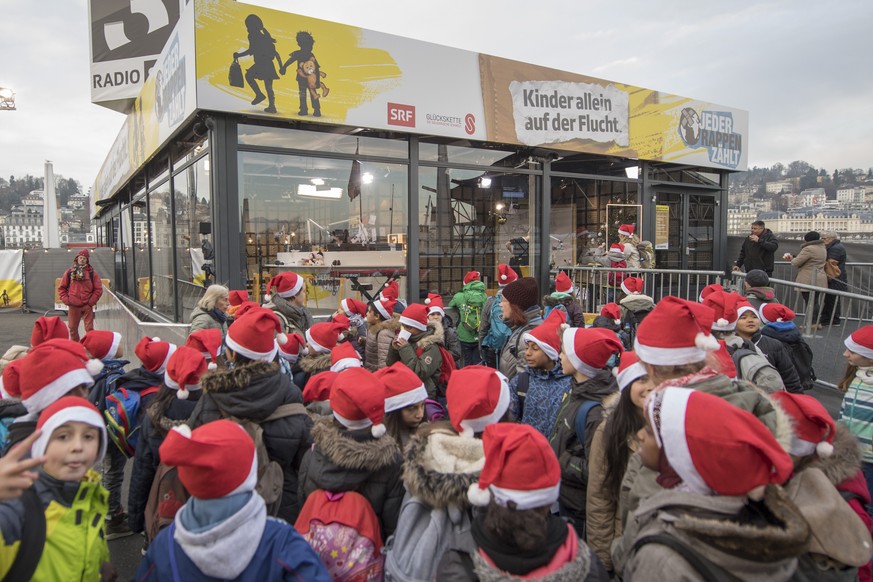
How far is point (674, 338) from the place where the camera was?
214 cm

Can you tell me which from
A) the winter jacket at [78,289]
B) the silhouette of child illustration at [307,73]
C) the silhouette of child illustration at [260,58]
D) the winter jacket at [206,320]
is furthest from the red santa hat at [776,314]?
the winter jacket at [78,289]

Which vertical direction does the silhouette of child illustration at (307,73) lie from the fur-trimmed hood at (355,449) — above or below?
above

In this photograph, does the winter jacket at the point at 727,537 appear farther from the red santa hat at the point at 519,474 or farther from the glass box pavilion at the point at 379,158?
the glass box pavilion at the point at 379,158

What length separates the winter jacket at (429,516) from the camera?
191 cm

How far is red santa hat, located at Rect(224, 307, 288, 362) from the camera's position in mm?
3057

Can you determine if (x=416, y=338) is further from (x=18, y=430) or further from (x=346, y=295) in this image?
(x=346, y=295)

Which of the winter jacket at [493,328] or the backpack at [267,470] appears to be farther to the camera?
the winter jacket at [493,328]

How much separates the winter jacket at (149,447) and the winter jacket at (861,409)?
3.97 metres

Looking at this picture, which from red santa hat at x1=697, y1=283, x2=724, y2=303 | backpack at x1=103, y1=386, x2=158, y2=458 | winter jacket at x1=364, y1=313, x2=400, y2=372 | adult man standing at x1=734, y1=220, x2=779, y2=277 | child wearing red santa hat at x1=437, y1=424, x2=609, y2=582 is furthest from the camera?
adult man standing at x1=734, y1=220, x2=779, y2=277

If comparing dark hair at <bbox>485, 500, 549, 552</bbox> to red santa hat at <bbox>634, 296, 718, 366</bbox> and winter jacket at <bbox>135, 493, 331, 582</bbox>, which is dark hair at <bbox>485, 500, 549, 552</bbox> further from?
red santa hat at <bbox>634, 296, 718, 366</bbox>

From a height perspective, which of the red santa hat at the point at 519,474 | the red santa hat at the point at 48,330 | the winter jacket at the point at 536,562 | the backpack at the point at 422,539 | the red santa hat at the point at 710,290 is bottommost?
the backpack at the point at 422,539

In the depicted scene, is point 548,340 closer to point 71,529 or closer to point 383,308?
point 383,308

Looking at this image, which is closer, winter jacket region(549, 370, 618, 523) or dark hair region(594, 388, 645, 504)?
dark hair region(594, 388, 645, 504)

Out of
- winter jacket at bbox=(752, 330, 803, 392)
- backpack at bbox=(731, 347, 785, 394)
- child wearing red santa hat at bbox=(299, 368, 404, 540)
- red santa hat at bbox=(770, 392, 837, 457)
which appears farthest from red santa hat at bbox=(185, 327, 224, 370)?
winter jacket at bbox=(752, 330, 803, 392)
